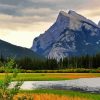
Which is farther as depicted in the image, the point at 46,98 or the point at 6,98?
the point at 46,98

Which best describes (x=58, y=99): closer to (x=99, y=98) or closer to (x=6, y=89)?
(x=99, y=98)

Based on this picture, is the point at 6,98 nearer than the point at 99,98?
Yes

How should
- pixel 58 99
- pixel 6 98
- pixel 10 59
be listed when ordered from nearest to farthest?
pixel 6 98 < pixel 10 59 < pixel 58 99

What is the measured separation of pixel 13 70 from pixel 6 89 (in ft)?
3.31

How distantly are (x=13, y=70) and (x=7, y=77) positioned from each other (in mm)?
463

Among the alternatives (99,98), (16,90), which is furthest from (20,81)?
(99,98)

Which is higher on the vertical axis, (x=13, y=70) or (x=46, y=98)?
(x=13, y=70)

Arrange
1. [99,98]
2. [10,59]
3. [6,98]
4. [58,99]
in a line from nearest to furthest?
[6,98] → [10,59] → [58,99] → [99,98]

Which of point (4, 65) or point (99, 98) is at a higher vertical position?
point (4, 65)

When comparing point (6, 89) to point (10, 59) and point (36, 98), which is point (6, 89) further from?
point (36, 98)

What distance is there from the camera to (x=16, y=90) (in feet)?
55.0

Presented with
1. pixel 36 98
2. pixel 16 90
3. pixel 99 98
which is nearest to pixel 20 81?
pixel 16 90

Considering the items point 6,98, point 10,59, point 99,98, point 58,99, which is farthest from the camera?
point 99,98

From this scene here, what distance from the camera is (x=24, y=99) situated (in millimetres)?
16453
